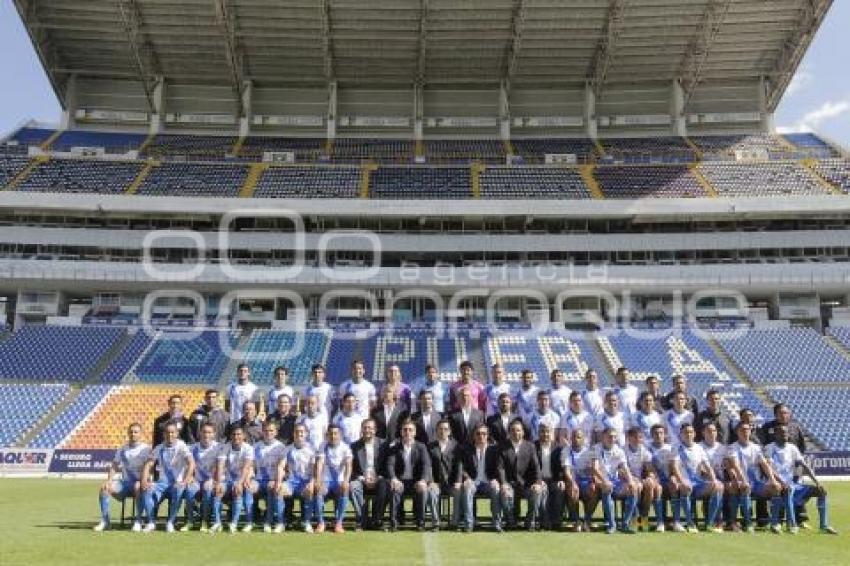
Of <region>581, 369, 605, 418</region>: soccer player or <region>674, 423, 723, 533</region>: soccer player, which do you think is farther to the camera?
<region>581, 369, 605, 418</region>: soccer player

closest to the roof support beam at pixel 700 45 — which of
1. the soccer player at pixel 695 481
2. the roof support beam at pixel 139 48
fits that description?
the roof support beam at pixel 139 48

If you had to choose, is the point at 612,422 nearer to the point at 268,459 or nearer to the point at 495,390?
the point at 495,390

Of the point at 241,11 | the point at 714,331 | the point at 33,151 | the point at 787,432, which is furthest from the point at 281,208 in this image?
the point at 787,432

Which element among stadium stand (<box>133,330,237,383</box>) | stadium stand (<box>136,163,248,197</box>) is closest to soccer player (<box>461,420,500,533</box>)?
stadium stand (<box>133,330,237,383</box>)

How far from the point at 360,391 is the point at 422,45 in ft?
123

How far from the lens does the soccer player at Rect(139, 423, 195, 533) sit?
10.1 meters

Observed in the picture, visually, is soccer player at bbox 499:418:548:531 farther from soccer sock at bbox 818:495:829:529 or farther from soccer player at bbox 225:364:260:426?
soccer player at bbox 225:364:260:426

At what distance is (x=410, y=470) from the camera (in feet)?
33.8

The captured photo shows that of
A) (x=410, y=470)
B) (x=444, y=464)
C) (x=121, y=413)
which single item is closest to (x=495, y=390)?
(x=444, y=464)

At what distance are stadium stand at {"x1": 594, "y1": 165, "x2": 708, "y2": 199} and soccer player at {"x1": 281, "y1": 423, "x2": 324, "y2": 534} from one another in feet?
116

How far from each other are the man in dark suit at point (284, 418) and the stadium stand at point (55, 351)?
26547 mm

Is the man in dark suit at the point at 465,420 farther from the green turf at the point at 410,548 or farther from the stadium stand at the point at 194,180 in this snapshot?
the stadium stand at the point at 194,180

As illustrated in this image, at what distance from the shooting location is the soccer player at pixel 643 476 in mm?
10328

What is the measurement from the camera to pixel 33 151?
46.1 meters
